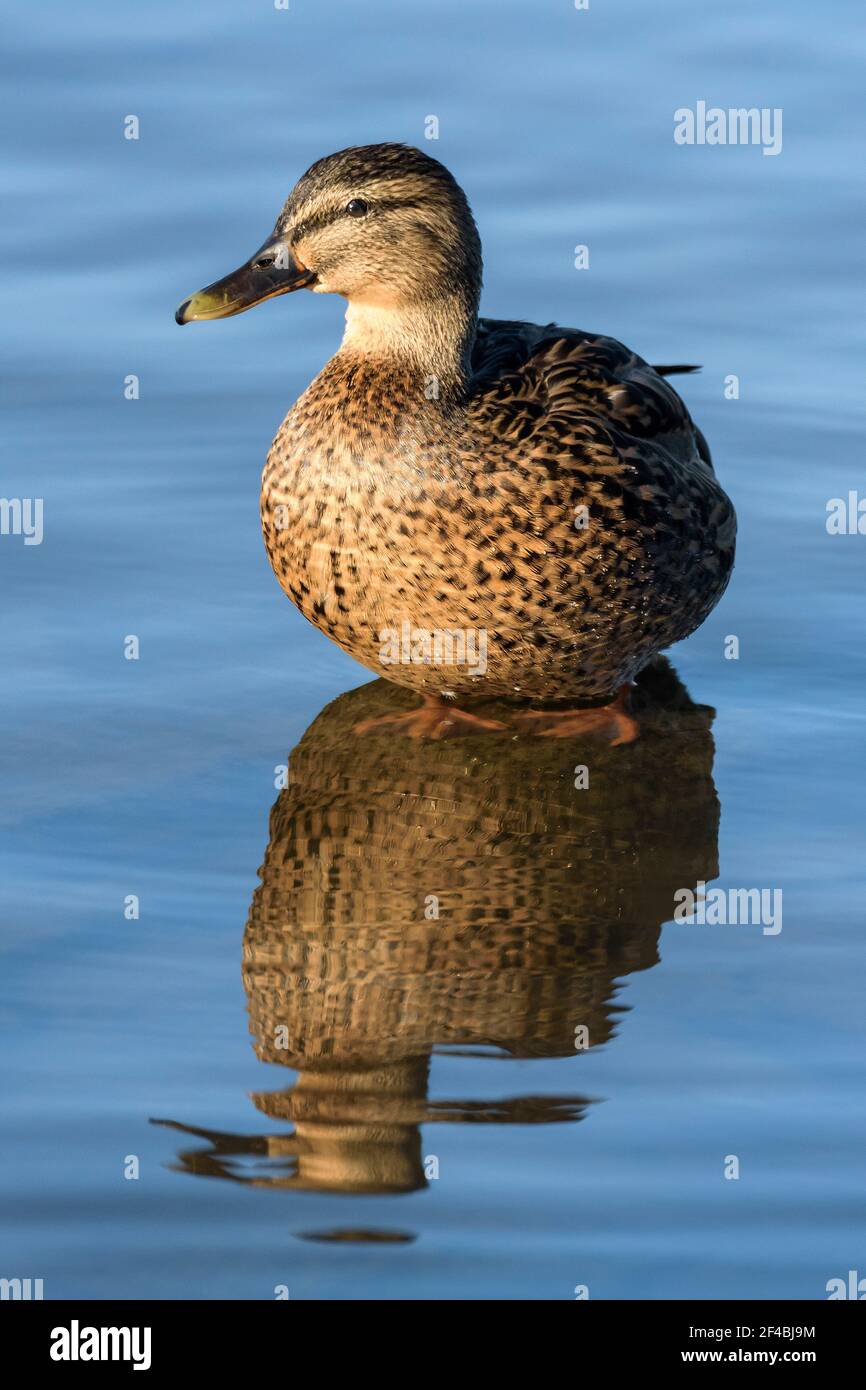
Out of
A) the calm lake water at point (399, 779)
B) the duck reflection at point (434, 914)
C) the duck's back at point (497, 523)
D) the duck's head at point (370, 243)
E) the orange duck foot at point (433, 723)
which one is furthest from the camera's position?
the orange duck foot at point (433, 723)

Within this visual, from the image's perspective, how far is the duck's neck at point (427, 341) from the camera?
5.98 m

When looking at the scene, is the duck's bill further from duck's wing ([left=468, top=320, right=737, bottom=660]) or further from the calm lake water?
the calm lake water

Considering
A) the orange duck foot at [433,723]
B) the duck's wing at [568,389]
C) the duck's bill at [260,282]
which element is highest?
the duck's bill at [260,282]

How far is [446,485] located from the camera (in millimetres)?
5758

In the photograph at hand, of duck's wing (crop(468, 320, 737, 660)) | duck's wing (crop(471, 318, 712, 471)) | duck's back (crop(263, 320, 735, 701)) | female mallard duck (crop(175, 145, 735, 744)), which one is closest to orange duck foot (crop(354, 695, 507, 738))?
female mallard duck (crop(175, 145, 735, 744))

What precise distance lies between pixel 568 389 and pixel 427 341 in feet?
1.27

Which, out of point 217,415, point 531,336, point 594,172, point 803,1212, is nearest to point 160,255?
point 217,415

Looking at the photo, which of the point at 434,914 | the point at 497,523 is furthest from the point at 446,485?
the point at 434,914

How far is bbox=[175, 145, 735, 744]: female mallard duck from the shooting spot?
577 centimetres

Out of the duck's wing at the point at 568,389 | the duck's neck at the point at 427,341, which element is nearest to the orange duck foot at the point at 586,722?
the duck's wing at the point at 568,389

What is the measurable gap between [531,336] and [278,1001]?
2344 mm

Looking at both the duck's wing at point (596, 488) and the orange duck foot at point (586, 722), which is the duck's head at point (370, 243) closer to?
the duck's wing at point (596, 488)

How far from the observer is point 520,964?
5.00m

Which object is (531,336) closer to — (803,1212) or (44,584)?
(44,584)
